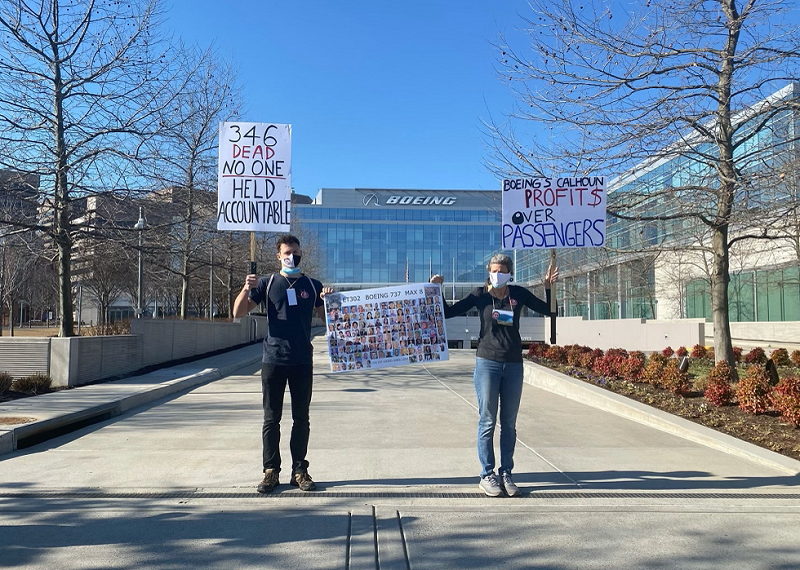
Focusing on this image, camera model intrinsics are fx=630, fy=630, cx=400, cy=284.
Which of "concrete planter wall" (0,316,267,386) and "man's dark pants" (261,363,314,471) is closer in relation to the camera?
"man's dark pants" (261,363,314,471)

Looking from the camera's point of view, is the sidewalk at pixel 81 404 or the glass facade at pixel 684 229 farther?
Answer: the glass facade at pixel 684 229

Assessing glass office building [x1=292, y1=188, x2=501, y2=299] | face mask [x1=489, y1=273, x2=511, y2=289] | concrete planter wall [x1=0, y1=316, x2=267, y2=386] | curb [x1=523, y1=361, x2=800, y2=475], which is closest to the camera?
face mask [x1=489, y1=273, x2=511, y2=289]

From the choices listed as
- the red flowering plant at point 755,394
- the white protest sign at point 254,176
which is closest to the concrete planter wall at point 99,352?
the white protest sign at point 254,176

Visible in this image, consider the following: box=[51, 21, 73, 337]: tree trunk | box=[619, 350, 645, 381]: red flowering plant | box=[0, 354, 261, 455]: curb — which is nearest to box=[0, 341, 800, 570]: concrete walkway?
box=[0, 354, 261, 455]: curb

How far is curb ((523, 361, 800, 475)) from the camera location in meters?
6.27

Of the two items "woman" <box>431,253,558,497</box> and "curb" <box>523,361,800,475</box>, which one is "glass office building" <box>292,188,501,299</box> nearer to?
"curb" <box>523,361,800,475</box>

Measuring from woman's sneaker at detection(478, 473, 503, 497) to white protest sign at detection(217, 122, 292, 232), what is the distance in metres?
3.16

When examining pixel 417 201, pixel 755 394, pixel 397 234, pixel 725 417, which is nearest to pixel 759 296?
pixel 755 394

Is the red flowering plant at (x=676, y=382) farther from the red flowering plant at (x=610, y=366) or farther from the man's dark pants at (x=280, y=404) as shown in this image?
the man's dark pants at (x=280, y=404)

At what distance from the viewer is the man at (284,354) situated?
203 inches

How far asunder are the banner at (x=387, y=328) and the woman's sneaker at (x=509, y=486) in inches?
47.9

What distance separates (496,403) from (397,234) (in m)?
82.1

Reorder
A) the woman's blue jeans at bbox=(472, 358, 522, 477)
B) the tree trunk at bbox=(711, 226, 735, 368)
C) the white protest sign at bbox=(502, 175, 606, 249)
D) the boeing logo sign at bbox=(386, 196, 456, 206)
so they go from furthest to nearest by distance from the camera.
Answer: the boeing logo sign at bbox=(386, 196, 456, 206)
the tree trunk at bbox=(711, 226, 735, 368)
the white protest sign at bbox=(502, 175, 606, 249)
the woman's blue jeans at bbox=(472, 358, 522, 477)

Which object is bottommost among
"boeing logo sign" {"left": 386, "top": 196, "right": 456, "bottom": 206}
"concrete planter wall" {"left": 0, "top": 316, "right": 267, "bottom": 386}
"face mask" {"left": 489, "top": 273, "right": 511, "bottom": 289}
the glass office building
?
"concrete planter wall" {"left": 0, "top": 316, "right": 267, "bottom": 386}
